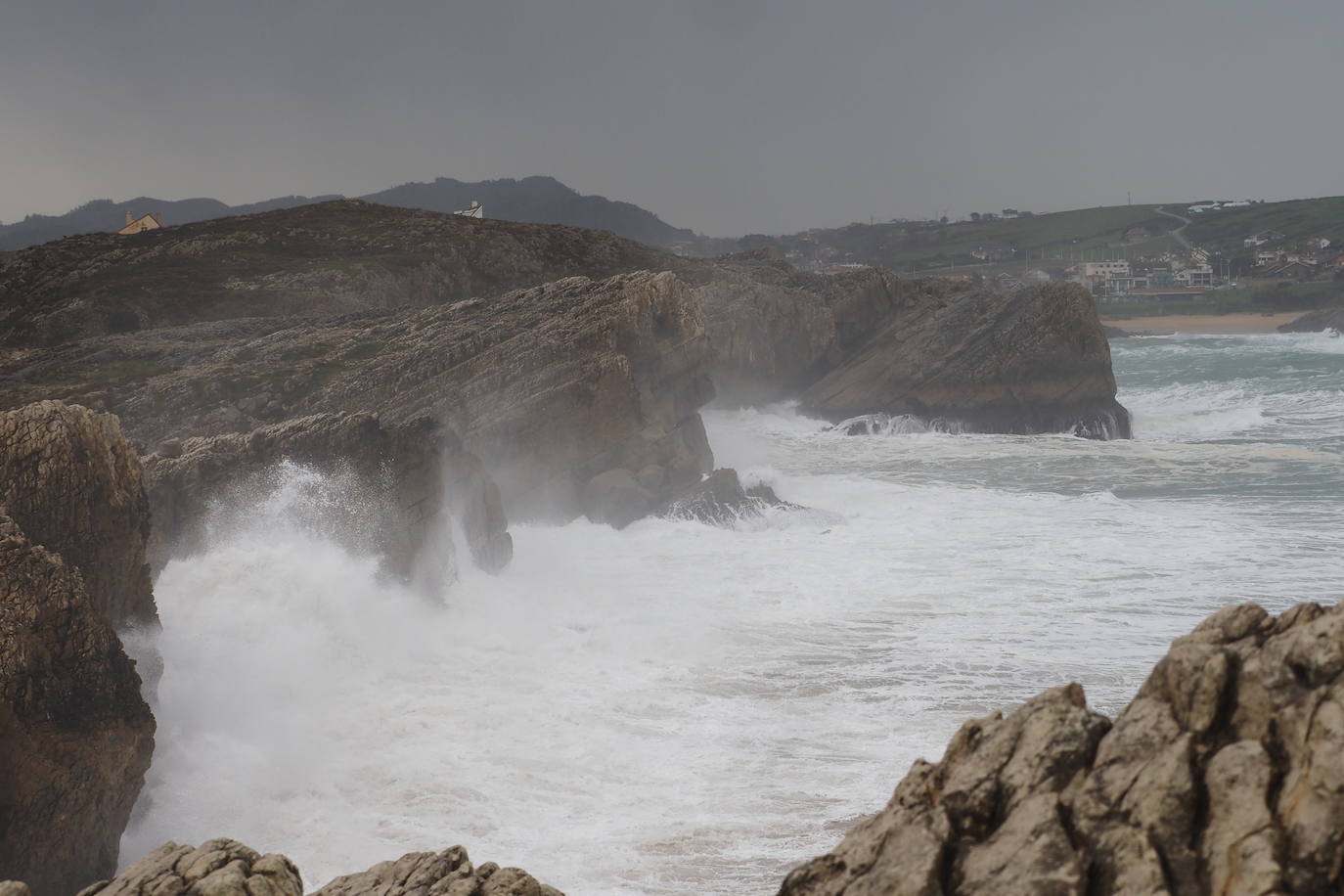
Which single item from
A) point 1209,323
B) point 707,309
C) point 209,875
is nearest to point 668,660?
point 209,875

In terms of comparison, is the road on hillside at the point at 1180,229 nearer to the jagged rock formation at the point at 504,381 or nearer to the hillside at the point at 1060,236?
the hillside at the point at 1060,236

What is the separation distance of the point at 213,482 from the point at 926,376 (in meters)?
31.8

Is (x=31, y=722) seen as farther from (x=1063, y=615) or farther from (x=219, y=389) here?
(x=219, y=389)

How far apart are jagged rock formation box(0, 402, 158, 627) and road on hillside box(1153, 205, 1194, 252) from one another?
141 m

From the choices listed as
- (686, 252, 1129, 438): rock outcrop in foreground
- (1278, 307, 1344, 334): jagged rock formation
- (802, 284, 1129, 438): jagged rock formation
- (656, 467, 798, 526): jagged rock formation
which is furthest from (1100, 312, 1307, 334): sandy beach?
(656, 467, 798, 526): jagged rock formation

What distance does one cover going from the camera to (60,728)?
41.8ft

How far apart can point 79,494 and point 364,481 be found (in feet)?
28.1

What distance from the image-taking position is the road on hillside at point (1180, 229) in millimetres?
144938

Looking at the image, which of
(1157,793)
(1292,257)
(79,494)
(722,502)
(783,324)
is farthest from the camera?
(1292,257)

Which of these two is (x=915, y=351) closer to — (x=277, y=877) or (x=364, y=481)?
(x=364, y=481)

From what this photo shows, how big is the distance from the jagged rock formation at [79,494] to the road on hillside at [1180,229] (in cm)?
14099

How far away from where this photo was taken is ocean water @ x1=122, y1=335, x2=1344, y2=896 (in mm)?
14445

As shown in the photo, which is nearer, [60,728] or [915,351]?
[60,728]

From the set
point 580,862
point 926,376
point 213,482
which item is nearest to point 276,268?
point 926,376
